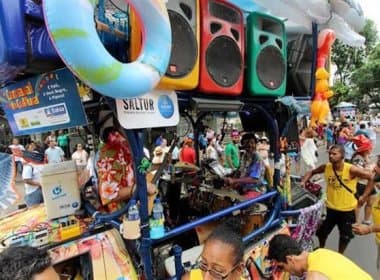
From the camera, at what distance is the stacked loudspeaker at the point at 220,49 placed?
2.34 m

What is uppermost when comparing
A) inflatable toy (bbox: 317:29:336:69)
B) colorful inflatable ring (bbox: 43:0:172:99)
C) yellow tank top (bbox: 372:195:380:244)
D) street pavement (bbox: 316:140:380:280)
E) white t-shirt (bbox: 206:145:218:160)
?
inflatable toy (bbox: 317:29:336:69)

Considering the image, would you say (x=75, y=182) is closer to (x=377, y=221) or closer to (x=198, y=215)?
(x=198, y=215)

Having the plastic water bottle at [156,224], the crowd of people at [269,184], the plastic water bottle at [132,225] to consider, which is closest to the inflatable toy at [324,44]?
the crowd of people at [269,184]

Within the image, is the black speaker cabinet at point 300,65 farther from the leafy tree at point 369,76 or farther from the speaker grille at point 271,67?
the leafy tree at point 369,76

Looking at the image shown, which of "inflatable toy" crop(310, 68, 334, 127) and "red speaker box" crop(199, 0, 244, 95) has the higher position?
"red speaker box" crop(199, 0, 244, 95)

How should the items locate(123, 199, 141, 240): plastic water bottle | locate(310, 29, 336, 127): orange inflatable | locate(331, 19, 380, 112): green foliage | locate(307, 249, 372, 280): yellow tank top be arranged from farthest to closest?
locate(331, 19, 380, 112): green foliage < locate(310, 29, 336, 127): orange inflatable < locate(123, 199, 141, 240): plastic water bottle < locate(307, 249, 372, 280): yellow tank top

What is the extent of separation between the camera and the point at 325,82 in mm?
3598

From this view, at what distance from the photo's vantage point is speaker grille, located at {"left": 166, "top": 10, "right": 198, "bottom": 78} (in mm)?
2293

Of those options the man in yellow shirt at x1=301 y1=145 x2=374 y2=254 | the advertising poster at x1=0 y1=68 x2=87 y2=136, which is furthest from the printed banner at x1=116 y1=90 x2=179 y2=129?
the man in yellow shirt at x1=301 y1=145 x2=374 y2=254

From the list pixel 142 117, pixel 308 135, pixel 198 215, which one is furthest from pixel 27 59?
pixel 308 135

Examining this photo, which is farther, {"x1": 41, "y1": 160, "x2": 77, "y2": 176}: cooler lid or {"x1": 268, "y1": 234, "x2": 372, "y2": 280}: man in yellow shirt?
{"x1": 41, "y1": 160, "x2": 77, "y2": 176}: cooler lid

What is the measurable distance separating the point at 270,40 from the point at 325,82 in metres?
0.91

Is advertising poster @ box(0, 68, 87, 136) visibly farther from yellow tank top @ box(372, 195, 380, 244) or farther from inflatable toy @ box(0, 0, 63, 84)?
yellow tank top @ box(372, 195, 380, 244)

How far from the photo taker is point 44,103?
225 centimetres
